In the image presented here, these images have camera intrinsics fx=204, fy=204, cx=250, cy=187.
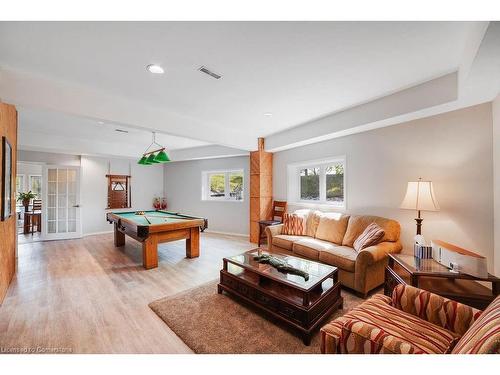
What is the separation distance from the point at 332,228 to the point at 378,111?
1834 millimetres

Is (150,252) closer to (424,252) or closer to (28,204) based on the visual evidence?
(424,252)

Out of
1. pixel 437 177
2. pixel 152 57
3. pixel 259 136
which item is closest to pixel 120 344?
pixel 152 57

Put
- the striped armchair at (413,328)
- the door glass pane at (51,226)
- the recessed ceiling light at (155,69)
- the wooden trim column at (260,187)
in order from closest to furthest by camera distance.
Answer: the striped armchair at (413,328)
the recessed ceiling light at (155,69)
the wooden trim column at (260,187)
the door glass pane at (51,226)

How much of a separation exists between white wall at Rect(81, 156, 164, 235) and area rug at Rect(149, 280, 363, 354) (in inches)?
196

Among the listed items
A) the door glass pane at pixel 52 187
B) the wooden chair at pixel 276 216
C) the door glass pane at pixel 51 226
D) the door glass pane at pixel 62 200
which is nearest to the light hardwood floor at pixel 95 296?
the wooden chair at pixel 276 216

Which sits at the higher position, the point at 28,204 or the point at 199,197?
the point at 199,197

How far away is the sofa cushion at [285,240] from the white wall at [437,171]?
116 centimetres

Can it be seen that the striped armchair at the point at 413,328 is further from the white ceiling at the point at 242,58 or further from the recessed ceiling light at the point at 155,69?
the recessed ceiling light at the point at 155,69

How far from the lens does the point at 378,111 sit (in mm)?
2766

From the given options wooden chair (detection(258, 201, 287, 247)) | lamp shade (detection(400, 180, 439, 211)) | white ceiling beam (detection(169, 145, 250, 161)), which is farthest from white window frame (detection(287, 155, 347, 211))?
white ceiling beam (detection(169, 145, 250, 161))

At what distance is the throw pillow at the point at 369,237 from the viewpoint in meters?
2.54

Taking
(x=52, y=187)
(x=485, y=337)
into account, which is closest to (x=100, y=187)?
(x=52, y=187)
